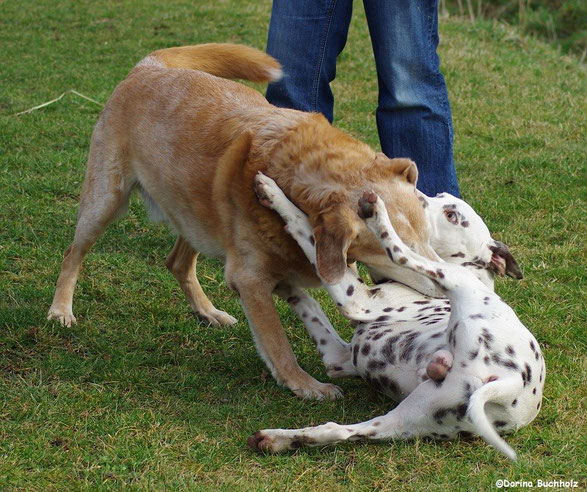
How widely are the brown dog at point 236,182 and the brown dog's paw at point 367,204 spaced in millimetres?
78

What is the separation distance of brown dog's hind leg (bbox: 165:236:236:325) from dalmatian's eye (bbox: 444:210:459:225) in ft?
4.24

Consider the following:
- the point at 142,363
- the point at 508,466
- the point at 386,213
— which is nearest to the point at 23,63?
the point at 142,363

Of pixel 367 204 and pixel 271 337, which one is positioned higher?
pixel 367 204

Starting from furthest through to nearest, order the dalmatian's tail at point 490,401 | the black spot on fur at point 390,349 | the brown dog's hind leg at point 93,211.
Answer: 1. the brown dog's hind leg at point 93,211
2. the black spot on fur at point 390,349
3. the dalmatian's tail at point 490,401

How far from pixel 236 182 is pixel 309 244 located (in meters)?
0.49

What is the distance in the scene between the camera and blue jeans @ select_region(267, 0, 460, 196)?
15.4ft

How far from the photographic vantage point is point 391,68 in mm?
4770

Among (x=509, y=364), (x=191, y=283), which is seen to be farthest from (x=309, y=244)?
(x=191, y=283)

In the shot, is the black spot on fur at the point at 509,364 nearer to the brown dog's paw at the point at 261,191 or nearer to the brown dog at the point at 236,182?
the brown dog at the point at 236,182

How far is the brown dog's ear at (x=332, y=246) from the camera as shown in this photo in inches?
136

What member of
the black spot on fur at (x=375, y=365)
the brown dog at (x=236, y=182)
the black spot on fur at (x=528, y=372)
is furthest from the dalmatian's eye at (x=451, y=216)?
the black spot on fur at (x=528, y=372)

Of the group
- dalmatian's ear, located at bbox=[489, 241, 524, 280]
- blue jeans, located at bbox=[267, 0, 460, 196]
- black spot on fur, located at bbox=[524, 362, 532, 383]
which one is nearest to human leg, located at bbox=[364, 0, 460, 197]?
blue jeans, located at bbox=[267, 0, 460, 196]

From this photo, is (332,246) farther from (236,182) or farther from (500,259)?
(500,259)

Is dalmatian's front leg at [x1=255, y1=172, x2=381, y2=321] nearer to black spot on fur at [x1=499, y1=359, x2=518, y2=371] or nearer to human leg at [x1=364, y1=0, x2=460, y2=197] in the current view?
black spot on fur at [x1=499, y1=359, x2=518, y2=371]
